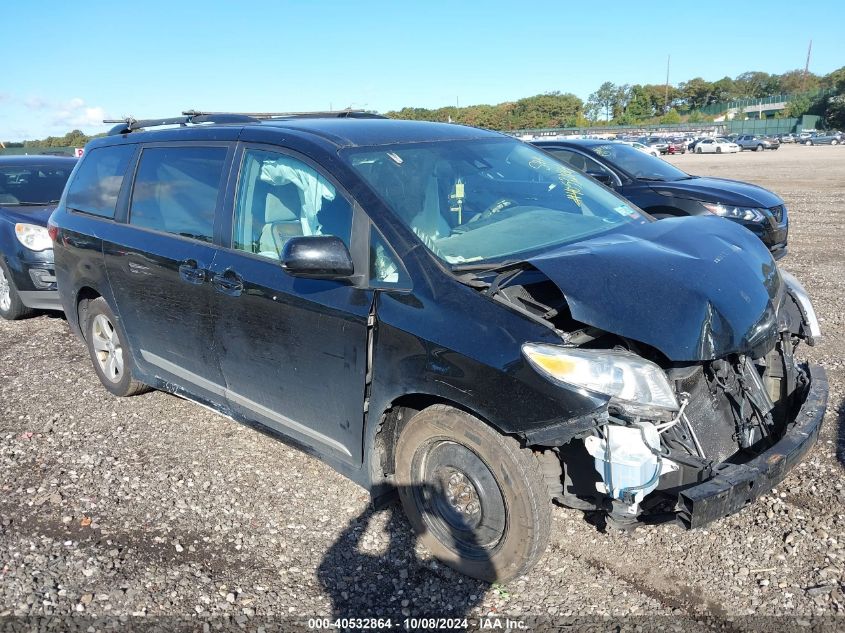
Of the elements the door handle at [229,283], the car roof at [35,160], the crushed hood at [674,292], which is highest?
the car roof at [35,160]

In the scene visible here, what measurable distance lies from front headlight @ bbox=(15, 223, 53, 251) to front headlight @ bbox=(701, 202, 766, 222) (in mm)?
7604

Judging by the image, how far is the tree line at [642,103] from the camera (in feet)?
324

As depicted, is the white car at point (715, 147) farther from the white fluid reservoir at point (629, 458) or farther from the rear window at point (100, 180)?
the white fluid reservoir at point (629, 458)

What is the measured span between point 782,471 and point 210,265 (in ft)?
9.62

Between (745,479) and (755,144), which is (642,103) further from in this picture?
(745,479)

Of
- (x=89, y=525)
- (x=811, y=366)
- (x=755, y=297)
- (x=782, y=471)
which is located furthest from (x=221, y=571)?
(x=811, y=366)

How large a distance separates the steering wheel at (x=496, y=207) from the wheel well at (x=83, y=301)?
313cm

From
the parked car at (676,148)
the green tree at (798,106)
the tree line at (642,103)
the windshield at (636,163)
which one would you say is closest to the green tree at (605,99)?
the tree line at (642,103)

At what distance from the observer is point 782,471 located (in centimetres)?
269

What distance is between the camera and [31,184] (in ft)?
26.4

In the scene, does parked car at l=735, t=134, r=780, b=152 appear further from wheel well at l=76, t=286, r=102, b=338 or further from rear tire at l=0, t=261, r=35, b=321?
wheel well at l=76, t=286, r=102, b=338

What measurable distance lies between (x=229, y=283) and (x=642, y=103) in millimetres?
125344

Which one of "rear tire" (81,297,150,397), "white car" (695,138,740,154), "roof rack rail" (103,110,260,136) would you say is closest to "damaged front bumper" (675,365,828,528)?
"roof rack rail" (103,110,260,136)

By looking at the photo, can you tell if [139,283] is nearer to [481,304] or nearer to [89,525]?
[89,525]
